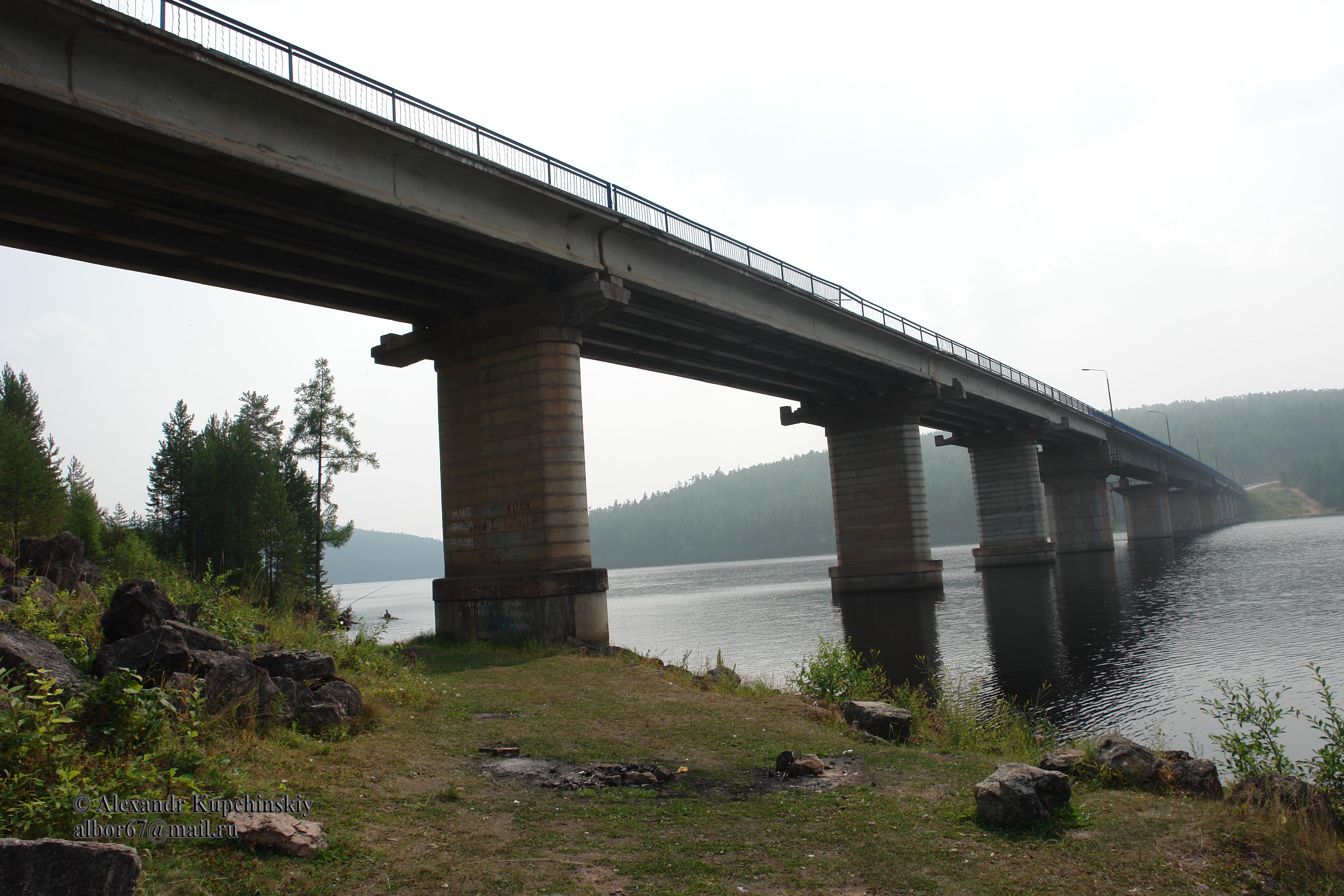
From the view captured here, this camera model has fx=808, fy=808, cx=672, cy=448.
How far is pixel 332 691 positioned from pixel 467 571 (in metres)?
16.5

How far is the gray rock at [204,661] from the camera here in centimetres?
860

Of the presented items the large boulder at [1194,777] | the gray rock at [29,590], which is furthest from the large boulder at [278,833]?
the large boulder at [1194,777]

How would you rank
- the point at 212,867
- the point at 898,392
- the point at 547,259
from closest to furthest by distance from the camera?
the point at 212,867
the point at 547,259
the point at 898,392

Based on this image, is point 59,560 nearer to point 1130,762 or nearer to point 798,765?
point 798,765

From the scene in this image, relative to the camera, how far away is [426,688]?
1406 cm

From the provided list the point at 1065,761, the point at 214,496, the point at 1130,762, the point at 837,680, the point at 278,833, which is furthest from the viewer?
the point at 214,496

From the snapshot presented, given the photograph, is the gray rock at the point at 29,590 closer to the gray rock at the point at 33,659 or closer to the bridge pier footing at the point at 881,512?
the gray rock at the point at 33,659

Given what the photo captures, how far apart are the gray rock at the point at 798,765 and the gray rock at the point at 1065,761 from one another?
8.87ft

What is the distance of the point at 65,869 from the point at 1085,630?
3119cm

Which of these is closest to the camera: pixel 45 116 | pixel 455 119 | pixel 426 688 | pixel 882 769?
pixel 882 769

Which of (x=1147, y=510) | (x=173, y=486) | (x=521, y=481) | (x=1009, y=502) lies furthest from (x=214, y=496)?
(x=1147, y=510)

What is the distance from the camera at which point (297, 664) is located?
10930 millimetres

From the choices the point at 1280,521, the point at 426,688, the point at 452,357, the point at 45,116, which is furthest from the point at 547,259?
the point at 1280,521

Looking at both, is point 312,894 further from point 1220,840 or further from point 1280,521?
point 1280,521
